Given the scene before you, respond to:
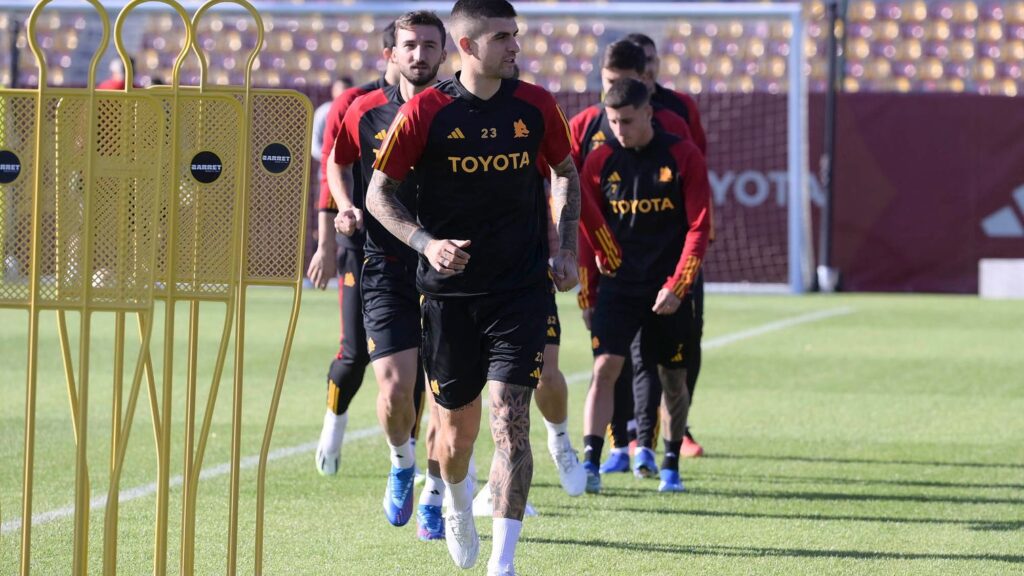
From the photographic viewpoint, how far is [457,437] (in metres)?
5.66

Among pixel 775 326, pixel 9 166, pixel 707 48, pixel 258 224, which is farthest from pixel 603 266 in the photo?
pixel 707 48

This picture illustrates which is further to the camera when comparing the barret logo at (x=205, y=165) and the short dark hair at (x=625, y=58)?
the short dark hair at (x=625, y=58)

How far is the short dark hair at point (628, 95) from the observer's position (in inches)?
289

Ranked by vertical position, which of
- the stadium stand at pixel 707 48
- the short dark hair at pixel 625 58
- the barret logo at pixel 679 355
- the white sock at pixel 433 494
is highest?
the stadium stand at pixel 707 48

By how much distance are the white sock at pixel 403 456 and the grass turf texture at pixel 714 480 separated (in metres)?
0.26

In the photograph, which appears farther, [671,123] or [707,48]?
[707,48]

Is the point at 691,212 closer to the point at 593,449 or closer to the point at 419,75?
the point at 593,449

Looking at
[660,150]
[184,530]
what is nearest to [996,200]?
[660,150]

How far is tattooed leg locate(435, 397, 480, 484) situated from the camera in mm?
5617

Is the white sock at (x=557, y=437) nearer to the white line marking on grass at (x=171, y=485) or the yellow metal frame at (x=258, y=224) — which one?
the white line marking on grass at (x=171, y=485)

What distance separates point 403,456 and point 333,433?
3.30 feet

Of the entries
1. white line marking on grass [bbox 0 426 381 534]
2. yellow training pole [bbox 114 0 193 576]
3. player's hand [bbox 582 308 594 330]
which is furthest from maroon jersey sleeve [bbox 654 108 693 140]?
yellow training pole [bbox 114 0 193 576]

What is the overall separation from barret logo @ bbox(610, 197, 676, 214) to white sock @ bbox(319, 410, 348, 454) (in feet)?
5.38

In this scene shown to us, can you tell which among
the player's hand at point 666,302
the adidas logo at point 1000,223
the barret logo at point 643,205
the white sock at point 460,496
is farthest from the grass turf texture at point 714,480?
the adidas logo at point 1000,223
